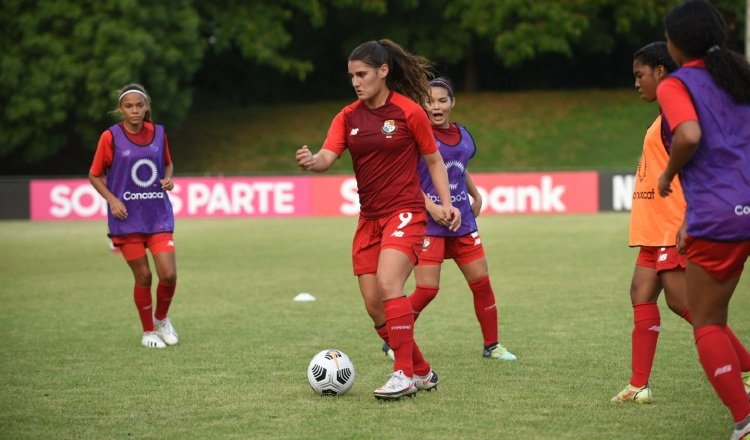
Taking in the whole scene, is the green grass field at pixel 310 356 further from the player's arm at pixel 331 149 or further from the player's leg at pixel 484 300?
the player's arm at pixel 331 149


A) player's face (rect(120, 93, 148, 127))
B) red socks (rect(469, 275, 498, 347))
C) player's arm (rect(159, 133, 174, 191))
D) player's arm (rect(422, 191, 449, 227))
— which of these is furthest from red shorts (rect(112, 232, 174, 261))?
player's arm (rect(422, 191, 449, 227))

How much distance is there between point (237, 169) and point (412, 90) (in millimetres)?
35736

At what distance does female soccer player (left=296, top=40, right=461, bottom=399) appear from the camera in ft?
22.0

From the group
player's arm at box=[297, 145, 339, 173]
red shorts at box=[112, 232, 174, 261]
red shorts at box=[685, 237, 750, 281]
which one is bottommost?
red shorts at box=[112, 232, 174, 261]

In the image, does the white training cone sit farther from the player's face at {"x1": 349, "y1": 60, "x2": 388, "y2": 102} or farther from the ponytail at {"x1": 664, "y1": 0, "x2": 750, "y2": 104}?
the ponytail at {"x1": 664, "y1": 0, "x2": 750, "y2": 104}

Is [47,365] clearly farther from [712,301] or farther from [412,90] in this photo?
[712,301]

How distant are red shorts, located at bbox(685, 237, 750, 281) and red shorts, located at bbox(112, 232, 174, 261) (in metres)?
5.22

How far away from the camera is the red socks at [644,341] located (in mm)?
6582

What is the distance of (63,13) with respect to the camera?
128 feet

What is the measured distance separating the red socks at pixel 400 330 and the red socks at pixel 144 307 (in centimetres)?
340

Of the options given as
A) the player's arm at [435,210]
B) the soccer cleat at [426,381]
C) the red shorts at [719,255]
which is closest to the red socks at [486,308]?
the soccer cleat at [426,381]

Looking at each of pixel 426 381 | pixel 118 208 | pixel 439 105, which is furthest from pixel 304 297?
pixel 426 381

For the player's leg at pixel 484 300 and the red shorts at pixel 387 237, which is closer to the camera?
the red shorts at pixel 387 237

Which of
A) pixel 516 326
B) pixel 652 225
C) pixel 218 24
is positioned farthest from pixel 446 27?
pixel 652 225
